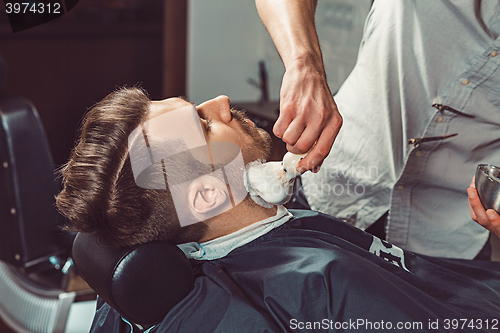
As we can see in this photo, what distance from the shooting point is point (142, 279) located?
936 millimetres

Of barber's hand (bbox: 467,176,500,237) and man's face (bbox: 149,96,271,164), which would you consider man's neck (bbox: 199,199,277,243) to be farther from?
barber's hand (bbox: 467,176,500,237)

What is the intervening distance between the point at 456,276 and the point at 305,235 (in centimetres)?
47

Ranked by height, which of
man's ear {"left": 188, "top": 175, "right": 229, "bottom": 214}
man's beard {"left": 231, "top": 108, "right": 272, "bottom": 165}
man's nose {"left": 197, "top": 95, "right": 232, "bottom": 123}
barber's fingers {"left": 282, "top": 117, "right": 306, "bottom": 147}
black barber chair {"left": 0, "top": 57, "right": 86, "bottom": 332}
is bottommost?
black barber chair {"left": 0, "top": 57, "right": 86, "bottom": 332}

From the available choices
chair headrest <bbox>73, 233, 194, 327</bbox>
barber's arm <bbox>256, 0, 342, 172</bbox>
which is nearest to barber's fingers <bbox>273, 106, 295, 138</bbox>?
barber's arm <bbox>256, 0, 342, 172</bbox>

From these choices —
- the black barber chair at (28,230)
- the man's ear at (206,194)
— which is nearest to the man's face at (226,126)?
the man's ear at (206,194)

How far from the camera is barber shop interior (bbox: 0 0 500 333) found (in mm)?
971

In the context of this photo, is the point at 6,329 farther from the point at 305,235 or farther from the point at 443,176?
the point at 443,176

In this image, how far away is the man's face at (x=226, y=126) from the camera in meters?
1.18

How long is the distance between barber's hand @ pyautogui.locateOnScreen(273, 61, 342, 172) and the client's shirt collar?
299 millimetres

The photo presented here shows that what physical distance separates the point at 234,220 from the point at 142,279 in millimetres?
345

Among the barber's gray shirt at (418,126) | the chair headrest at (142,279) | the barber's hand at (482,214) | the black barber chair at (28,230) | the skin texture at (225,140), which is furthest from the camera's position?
the black barber chair at (28,230)

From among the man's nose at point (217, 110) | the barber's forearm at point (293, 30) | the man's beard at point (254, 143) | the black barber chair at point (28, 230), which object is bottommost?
the black barber chair at point (28, 230)

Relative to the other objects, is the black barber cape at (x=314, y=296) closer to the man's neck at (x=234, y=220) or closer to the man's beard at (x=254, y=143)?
the man's neck at (x=234, y=220)

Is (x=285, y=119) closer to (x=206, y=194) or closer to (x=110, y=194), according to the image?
(x=206, y=194)
